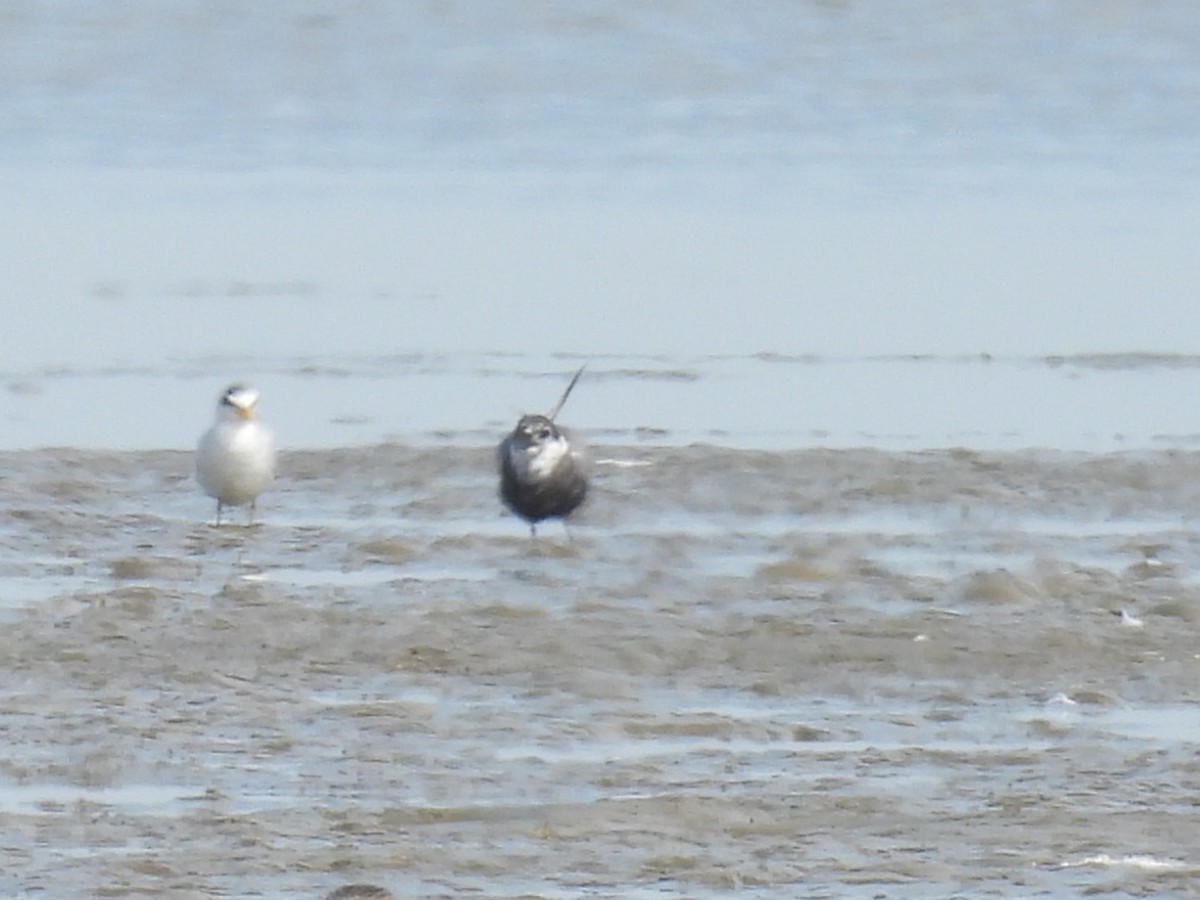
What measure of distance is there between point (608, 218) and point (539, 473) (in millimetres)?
6838

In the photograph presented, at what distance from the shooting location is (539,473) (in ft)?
31.6

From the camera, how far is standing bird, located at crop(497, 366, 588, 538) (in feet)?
31.8

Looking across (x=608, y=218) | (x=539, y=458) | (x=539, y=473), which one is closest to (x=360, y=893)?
(x=539, y=473)

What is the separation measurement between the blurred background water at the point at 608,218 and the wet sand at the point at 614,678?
100 cm

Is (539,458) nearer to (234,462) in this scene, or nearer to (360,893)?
(234,462)

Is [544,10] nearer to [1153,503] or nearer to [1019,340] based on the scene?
[1019,340]

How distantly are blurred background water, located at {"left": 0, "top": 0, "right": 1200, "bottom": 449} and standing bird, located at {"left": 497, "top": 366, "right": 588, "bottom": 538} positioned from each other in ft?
4.25

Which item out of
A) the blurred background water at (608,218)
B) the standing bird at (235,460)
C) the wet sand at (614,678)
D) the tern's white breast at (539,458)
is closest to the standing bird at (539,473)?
the tern's white breast at (539,458)

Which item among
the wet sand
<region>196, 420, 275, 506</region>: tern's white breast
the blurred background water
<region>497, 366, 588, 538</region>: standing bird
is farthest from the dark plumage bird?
the blurred background water

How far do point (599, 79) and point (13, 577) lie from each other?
43.0 feet

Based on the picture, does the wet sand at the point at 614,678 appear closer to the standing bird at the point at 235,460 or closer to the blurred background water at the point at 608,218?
the standing bird at the point at 235,460

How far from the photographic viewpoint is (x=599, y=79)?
21.6 meters

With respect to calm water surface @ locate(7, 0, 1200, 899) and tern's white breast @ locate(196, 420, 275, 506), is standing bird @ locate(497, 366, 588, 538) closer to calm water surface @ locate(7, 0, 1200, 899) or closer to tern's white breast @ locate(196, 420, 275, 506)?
calm water surface @ locate(7, 0, 1200, 899)

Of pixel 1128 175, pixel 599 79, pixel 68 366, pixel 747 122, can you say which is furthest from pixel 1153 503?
pixel 599 79
